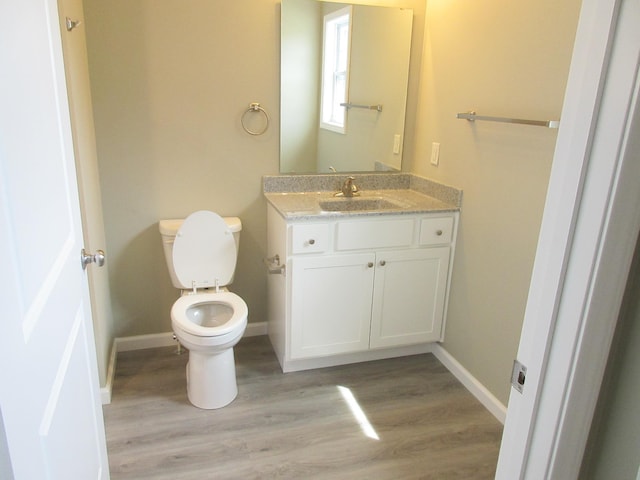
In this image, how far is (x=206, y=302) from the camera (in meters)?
2.50

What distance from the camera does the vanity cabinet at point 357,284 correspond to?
7.93 feet

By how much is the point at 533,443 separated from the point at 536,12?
Answer: 1.75 meters

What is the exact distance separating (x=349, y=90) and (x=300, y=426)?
6.18 ft

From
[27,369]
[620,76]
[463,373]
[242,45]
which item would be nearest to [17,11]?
[27,369]

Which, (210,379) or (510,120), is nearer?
(510,120)

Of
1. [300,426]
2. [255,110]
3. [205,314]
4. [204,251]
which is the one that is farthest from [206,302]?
[255,110]

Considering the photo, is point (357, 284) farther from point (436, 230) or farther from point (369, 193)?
point (369, 193)

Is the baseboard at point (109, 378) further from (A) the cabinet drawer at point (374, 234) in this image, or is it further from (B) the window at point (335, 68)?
(B) the window at point (335, 68)

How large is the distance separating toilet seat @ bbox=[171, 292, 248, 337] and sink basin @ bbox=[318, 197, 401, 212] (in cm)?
74

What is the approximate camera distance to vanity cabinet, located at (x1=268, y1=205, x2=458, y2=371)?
2.42m

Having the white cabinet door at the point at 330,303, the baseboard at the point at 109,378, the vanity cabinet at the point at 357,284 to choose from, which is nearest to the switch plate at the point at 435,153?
the vanity cabinet at the point at 357,284

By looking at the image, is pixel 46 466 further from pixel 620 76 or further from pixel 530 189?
pixel 530 189

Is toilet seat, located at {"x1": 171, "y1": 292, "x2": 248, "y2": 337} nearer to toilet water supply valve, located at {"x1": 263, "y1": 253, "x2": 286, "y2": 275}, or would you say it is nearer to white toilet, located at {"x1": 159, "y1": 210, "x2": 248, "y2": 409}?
white toilet, located at {"x1": 159, "y1": 210, "x2": 248, "y2": 409}

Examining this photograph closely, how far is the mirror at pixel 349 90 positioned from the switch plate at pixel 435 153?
0.25 meters
